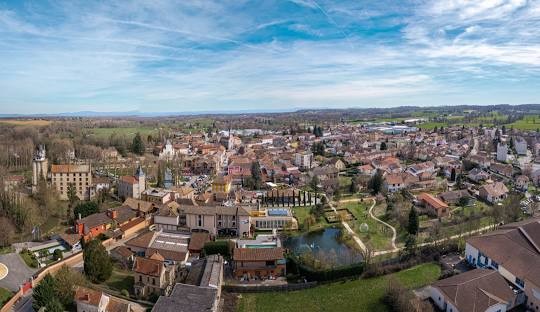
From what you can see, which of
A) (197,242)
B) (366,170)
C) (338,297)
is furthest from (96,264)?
(366,170)

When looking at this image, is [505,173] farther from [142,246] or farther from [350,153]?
[142,246]

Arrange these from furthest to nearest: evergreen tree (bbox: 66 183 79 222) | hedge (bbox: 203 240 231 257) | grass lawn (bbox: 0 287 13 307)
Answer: evergreen tree (bbox: 66 183 79 222) → hedge (bbox: 203 240 231 257) → grass lawn (bbox: 0 287 13 307)

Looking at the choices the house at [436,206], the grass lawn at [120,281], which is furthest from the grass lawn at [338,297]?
the house at [436,206]

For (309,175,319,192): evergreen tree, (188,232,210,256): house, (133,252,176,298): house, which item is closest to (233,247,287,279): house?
(188,232,210,256): house

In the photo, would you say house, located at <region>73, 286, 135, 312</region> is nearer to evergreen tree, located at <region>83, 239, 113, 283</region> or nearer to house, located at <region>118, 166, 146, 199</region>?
evergreen tree, located at <region>83, 239, 113, 283</region>

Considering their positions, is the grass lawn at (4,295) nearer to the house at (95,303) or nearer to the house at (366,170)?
the house at (95,303)

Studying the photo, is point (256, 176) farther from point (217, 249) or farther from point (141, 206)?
point (217, 249)
